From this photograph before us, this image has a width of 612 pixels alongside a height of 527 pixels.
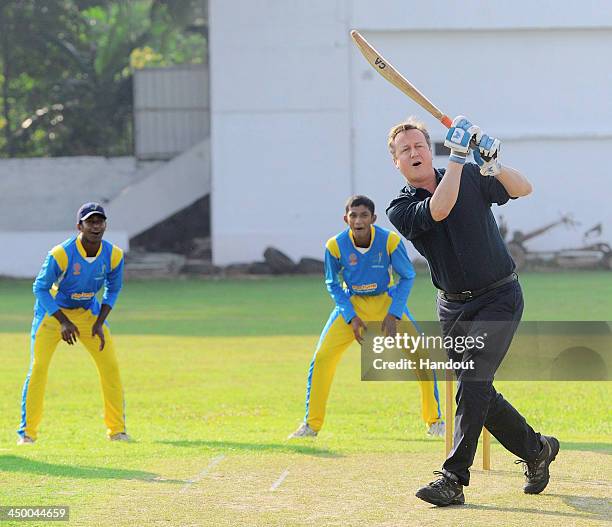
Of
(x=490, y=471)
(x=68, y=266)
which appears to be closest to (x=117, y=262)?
(x=68, y=266)

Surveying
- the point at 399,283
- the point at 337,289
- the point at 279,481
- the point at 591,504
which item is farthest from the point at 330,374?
the point at 591,504

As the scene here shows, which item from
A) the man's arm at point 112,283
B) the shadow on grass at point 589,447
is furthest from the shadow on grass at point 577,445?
the man's arm at point 112,283

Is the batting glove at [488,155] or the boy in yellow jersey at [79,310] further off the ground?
the batting glove at [488,155]

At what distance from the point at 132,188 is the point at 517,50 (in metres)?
10.2

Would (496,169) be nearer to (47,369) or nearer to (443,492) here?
(443,492)

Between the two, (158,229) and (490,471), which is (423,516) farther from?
(158,229)

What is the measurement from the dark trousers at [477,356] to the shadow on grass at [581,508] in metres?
0.25

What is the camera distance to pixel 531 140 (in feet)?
102

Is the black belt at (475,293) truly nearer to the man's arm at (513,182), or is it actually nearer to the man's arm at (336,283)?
the man's arm at (513,182)

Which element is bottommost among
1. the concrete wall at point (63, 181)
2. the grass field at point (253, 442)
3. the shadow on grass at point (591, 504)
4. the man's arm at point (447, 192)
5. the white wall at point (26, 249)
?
the white wall at point (26, 249)

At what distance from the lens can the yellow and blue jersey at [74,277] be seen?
9.75 m

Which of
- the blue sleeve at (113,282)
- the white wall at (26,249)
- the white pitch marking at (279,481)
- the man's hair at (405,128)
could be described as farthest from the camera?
the white wall at (26,249)

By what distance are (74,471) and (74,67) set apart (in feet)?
101

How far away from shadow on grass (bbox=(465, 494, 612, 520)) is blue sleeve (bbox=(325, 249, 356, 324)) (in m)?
3.42
